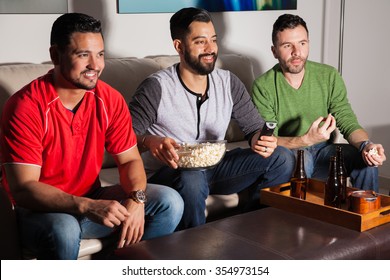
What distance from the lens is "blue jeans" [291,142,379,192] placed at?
285 cm

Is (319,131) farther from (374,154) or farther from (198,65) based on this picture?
(198,65)

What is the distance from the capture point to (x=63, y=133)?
6.93 ft

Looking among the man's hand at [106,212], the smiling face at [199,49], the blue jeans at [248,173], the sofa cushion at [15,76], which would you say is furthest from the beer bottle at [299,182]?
the sofa cushion at [15,76]

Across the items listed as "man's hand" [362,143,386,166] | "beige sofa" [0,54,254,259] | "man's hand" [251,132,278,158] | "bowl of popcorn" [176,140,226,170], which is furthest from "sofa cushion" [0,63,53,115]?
"man's hand" [362,143,386,166]

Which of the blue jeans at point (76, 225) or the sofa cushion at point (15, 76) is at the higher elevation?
the sofa cushion at point (15, 76)

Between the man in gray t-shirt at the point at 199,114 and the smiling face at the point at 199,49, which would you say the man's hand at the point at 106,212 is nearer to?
the man in gray t-shirt at the point at 199,114

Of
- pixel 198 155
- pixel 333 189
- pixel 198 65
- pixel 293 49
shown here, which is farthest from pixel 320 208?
pixel 293 49

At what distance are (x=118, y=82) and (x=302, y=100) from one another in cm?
90

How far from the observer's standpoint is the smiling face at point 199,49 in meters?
2.65

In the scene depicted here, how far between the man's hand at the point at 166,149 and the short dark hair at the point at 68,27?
0.49 meters

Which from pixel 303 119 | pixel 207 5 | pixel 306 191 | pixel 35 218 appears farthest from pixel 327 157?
pixel 35 218

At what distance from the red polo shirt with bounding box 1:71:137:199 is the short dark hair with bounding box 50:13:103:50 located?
0.13 meters

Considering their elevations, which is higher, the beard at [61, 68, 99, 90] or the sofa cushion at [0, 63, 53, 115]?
the beard at [61, 68, 99, 90]

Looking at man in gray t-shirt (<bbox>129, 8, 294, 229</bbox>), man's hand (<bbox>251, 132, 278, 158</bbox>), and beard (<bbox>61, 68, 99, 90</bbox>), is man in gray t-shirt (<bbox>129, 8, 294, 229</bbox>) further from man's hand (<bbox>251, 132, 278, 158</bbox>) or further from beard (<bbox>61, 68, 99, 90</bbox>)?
beard (<bbox>61, 68, 99, 90</bbox>)
